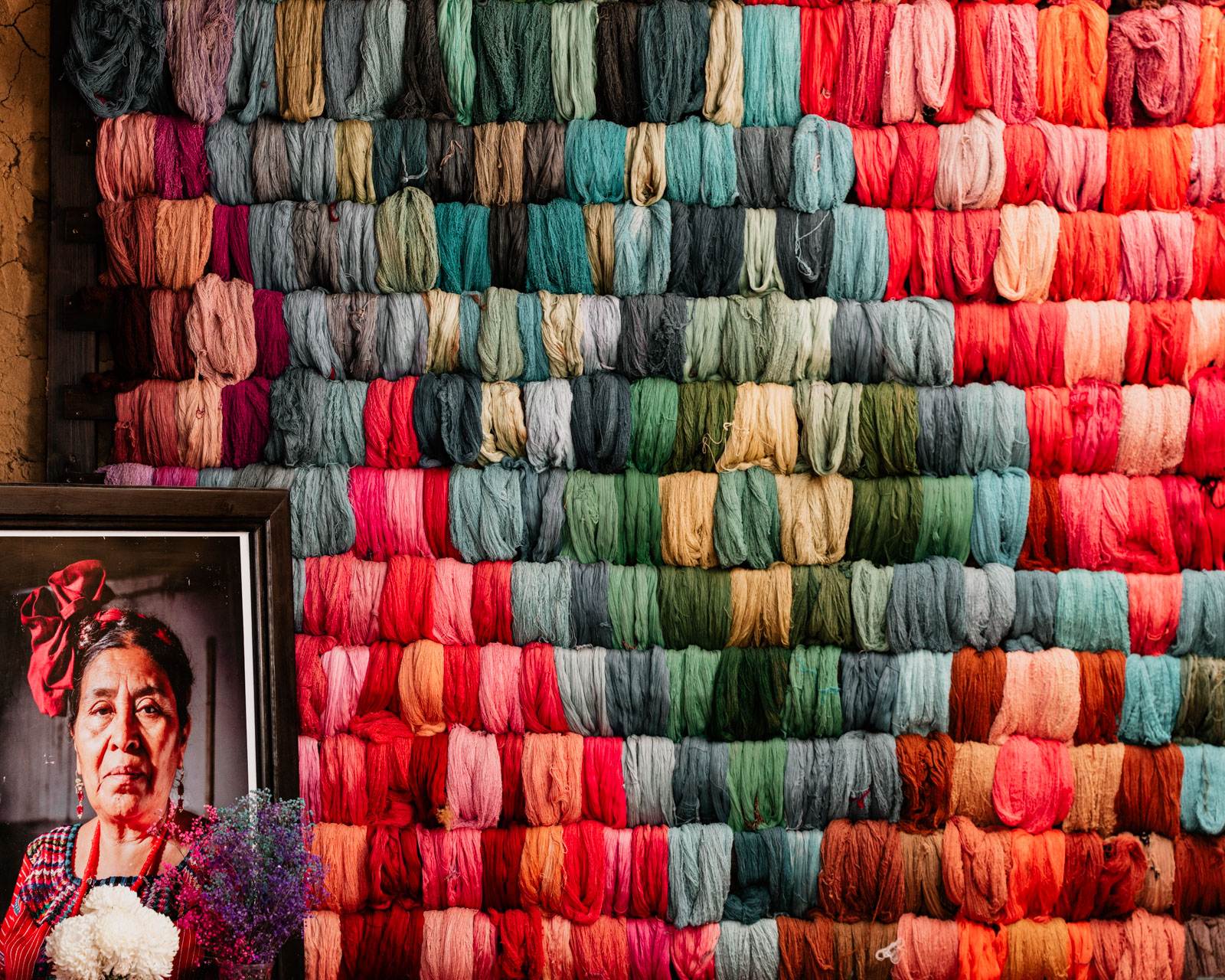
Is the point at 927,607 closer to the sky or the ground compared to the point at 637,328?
closer to the ground

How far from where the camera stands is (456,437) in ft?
6.97

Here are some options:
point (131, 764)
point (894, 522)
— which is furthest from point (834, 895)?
point (131, 764)

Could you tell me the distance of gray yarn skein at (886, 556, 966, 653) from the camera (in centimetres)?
214

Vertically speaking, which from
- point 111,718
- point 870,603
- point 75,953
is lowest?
point 75,953

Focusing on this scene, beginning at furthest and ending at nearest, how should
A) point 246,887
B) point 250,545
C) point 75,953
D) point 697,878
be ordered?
point 697,878 < point 250,545 < point 246,887 < point 75,953

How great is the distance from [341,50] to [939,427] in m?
1.73

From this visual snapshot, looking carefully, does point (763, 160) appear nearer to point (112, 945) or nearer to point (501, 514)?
point (501, 514)

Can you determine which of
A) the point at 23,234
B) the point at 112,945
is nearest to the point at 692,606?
the point at 112,945

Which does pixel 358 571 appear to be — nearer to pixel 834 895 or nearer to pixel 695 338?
pixel 695 338

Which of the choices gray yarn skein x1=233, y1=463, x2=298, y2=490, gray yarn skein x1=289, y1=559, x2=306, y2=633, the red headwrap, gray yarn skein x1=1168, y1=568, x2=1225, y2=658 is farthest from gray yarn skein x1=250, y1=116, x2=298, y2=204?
gray yarn skein x1=1168, y1=568, x2=1225, y2=658

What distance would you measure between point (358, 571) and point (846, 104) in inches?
65.6

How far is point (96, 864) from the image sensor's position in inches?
63.9

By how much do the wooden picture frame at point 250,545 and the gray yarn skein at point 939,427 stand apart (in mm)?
1497

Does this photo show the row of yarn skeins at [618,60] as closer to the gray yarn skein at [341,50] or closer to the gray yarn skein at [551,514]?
the gray yarn skein at [341,50]
